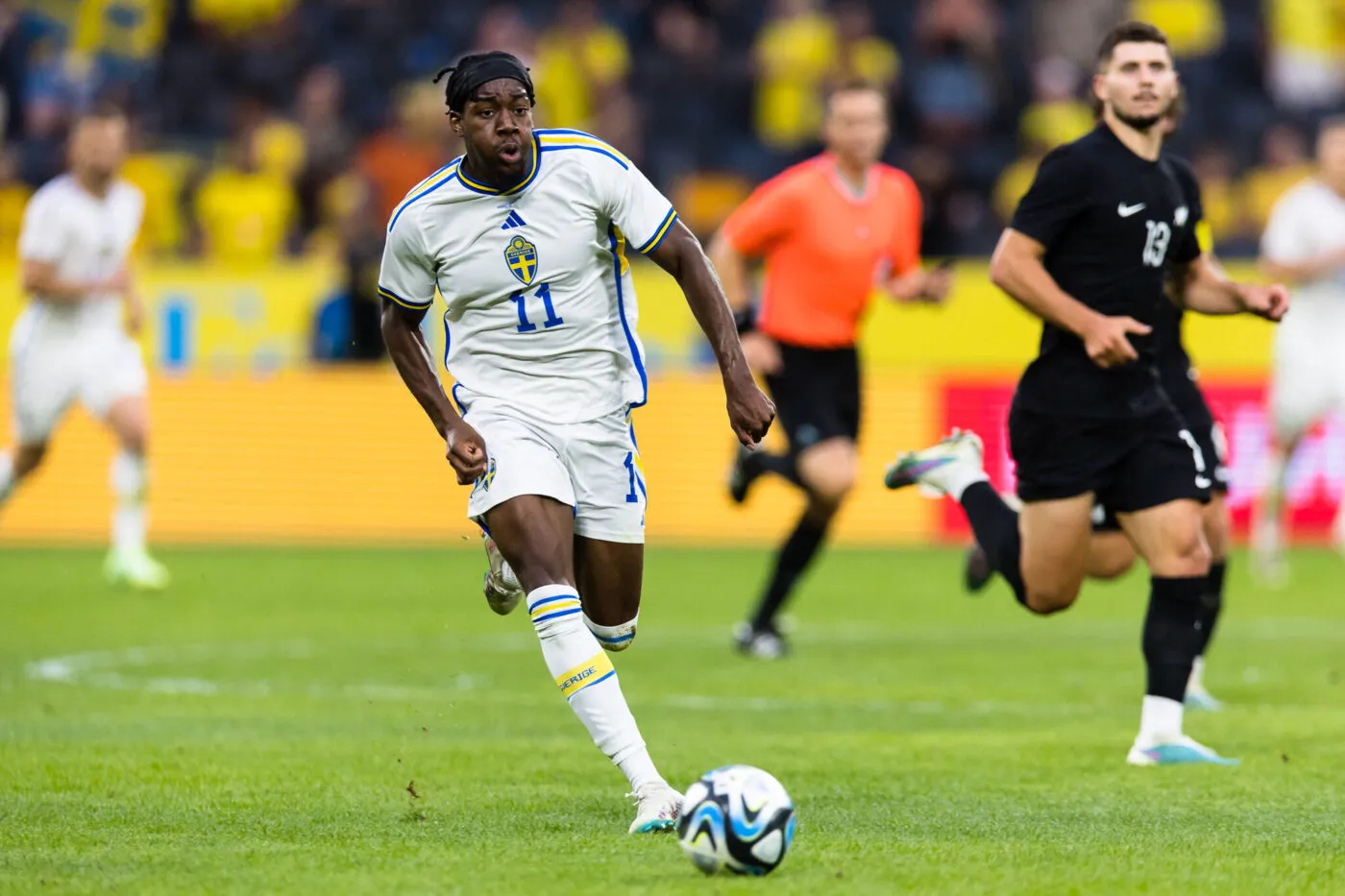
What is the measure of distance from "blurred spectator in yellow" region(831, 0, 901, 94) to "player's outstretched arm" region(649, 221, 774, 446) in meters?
15.8

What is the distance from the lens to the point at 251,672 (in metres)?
11.5

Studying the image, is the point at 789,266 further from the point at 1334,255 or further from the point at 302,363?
the point at 302,363

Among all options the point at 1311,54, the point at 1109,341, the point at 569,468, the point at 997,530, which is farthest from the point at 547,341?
the point at 1311,54

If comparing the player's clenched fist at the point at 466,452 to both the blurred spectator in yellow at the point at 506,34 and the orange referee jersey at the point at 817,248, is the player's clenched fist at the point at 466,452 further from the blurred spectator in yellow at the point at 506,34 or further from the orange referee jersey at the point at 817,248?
the blurred spectator in yellow at the point at 506,34

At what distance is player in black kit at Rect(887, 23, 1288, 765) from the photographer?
825cm

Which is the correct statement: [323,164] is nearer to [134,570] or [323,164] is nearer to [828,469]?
[134,570]

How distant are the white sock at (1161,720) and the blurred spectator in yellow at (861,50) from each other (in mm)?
14918

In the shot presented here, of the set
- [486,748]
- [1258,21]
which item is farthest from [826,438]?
[1258,21]

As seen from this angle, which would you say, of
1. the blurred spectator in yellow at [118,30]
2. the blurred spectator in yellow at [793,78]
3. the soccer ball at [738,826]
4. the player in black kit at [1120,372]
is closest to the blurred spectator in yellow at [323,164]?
the blurred spectator in yellow at [118,30]

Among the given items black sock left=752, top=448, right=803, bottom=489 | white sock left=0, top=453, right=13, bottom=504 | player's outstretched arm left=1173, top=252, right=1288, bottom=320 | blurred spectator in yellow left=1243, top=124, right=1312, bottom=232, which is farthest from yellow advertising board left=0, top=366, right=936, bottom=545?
player's outstretched arm left=1173, top=252, right=1288, bottom=320

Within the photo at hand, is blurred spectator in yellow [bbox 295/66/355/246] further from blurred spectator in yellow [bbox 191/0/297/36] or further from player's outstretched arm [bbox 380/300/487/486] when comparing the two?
player's outstretched arm [bbox 380/300/487/486]

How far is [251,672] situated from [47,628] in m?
2.51

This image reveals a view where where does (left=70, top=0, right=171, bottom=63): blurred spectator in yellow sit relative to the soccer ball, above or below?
above

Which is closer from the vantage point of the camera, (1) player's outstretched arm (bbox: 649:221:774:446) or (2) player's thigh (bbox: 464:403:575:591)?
(1) player's outstretched arm (bbox: 649:221:774:446)
